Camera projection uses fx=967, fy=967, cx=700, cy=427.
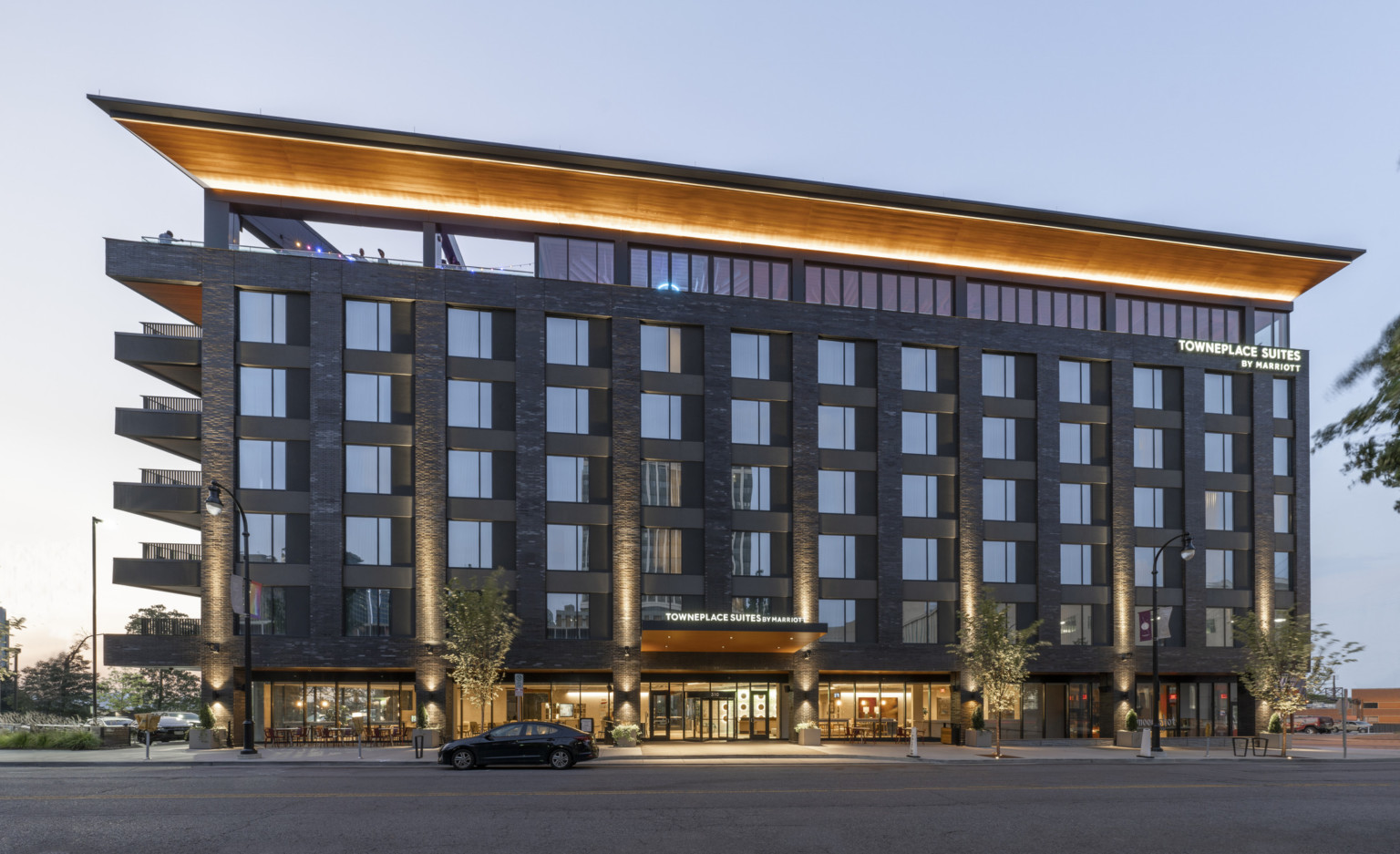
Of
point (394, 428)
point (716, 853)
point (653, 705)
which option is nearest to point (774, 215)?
point (394, 428)

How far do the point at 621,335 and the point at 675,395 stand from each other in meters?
3.72

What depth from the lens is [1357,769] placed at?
30.9m

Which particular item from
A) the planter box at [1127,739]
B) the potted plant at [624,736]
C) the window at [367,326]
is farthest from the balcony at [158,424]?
the planter box at [1127,739]

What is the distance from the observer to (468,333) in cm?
4306

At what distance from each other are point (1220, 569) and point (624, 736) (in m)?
31.8

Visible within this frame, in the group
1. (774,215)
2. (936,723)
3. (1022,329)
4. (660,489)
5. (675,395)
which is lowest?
(936,723)

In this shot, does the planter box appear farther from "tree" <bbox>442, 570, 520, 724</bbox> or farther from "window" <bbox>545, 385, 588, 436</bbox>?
"window" <bbox>545, 385, 588, 436</bbox>

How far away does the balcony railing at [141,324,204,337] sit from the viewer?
136 ft

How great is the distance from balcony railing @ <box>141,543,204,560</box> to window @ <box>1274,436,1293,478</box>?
52232 millimetres

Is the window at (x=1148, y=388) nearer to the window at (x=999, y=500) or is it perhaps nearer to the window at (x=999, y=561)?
the window at (x=999, y=500)

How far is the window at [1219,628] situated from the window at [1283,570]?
340 centimetres

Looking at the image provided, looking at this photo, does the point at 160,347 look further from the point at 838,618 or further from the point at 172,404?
the point at 838,618

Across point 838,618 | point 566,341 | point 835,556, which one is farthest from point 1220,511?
point 566,341

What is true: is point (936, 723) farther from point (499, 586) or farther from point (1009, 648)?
point (499, 586)
